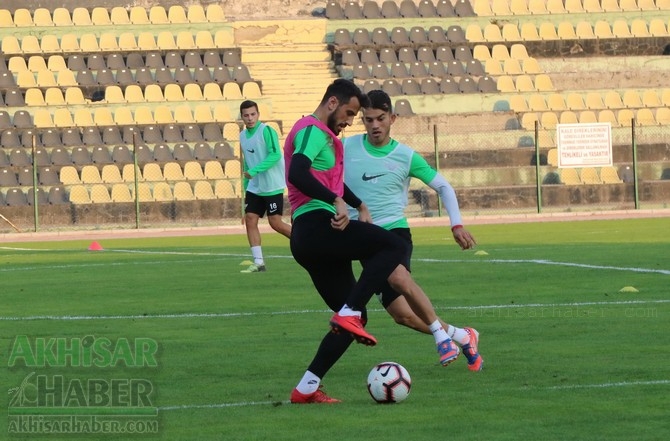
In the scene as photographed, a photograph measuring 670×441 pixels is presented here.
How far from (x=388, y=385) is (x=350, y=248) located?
35.1 inches

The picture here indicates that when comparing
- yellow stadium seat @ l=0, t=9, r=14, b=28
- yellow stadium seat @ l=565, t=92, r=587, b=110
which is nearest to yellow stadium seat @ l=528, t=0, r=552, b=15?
yellow stadium seat @ l=565, t=92, r=587, b=110

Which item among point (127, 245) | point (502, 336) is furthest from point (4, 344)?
point (127, 245)

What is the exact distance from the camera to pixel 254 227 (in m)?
19.0

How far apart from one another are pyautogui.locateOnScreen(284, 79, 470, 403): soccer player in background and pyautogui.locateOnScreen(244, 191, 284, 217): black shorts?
33.8ft

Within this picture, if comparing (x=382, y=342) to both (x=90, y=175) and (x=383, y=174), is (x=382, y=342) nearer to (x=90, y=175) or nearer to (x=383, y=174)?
(x=383, y=174)

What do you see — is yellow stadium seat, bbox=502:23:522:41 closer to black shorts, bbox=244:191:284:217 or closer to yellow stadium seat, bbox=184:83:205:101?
yellow stadium seat, bbox=184:83:205:101

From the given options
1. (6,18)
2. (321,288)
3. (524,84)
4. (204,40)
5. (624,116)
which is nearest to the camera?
(321,288)

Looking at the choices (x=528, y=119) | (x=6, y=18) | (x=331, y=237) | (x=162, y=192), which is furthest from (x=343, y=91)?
(x=6, y=18)

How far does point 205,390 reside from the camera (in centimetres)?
862

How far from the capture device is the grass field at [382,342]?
23.9 feet

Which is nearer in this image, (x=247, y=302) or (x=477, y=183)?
(x=247, y=302)

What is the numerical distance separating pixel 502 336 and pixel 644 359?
1.86 metres

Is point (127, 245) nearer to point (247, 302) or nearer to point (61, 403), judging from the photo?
point (247, 302)

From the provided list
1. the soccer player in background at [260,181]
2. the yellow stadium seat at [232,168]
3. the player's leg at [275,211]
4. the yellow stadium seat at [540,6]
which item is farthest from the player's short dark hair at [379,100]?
the yellow stadium seat at [540,6]
